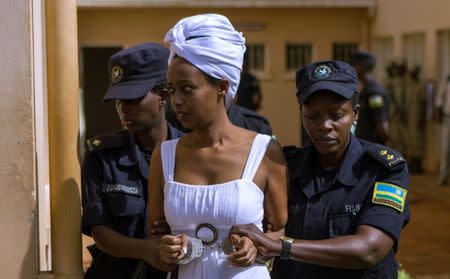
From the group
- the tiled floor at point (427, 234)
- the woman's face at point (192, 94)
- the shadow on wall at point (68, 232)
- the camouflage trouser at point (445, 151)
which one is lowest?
the tiled floor at point (427, 234)

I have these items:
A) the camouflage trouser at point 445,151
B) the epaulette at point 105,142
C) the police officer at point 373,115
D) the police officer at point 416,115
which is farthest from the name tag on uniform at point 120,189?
the police officer at point 416,115

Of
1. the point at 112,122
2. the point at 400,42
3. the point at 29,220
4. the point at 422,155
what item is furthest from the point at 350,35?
the point at 29,220

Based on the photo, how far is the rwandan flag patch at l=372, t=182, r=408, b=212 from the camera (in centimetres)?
318

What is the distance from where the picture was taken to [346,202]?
3238mm

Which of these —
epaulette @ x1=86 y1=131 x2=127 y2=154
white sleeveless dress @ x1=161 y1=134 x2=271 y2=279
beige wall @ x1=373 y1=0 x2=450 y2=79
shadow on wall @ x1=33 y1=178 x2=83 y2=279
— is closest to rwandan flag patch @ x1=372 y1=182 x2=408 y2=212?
white sleeveless dress @ x1=161 y1=134 x2=271 y2=279

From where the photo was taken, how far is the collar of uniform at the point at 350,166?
10.7ft

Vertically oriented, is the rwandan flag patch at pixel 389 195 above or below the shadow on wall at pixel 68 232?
above

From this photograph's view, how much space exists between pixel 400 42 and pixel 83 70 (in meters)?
6.08

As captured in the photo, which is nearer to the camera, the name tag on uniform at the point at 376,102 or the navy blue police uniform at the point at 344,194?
the navy blue police uniform at the point at 344,194

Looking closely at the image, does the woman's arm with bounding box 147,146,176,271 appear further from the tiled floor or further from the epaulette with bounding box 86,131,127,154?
the tiled floor

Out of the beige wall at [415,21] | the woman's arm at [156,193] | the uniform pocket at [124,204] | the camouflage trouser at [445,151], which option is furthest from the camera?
the beige wall at [415,21]

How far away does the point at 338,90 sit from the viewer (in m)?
3.20

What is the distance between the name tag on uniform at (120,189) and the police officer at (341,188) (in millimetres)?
553

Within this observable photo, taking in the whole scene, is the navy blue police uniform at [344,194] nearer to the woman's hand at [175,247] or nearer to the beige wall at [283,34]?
the woman's hand at [175,247]
